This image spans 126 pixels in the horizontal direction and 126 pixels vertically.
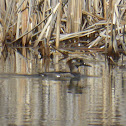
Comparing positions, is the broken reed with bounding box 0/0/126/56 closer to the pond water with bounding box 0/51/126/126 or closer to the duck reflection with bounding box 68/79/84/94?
the pond water with bounding box 0/51/126/126

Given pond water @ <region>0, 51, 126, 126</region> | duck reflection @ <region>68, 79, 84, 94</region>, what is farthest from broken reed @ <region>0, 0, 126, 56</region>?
duck reflection @ <region>68, 79, 84, 94</region>

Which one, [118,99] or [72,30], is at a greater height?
[72,30]

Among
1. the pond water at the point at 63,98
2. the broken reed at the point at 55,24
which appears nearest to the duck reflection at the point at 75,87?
the pond water at the point at 63,98

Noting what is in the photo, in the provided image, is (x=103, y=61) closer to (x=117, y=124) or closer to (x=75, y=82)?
(x=75, y=82)

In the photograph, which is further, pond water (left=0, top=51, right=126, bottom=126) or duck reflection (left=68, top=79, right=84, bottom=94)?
duck reflection (left=68, top=79, right=84, bottom=94)

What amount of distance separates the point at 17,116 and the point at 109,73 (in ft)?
12.4

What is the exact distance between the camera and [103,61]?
390 inches

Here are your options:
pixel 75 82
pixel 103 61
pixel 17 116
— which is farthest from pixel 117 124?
pixel 103 61

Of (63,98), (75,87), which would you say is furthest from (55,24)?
(63,98)

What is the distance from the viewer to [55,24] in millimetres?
12547

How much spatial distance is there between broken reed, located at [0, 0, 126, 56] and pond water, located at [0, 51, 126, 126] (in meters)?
2.96

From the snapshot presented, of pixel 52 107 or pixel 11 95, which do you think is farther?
pixel 11 95

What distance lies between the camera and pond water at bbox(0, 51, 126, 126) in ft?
13.8

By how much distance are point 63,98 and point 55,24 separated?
729 cm
